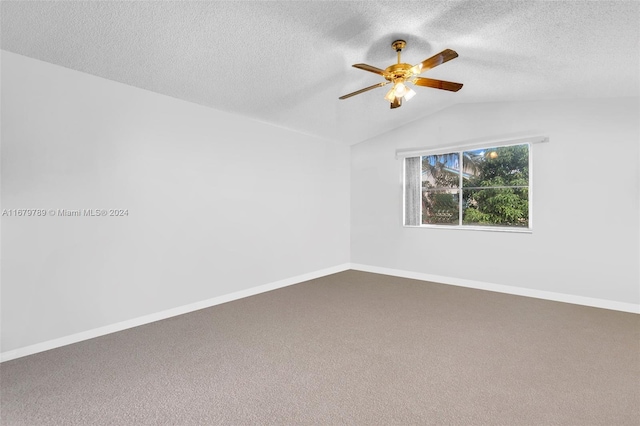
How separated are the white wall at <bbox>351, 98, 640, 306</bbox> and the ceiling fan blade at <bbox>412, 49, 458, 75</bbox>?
241 cm

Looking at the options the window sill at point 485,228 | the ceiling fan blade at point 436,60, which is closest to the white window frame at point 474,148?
the window sill at point 485,228

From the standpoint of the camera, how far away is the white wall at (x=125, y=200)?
2545 mm

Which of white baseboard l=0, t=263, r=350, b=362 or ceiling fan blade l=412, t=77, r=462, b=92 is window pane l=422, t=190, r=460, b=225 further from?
ceiling fan blade l=412, t=77, r=462, b=92

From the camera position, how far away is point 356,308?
12.1ft

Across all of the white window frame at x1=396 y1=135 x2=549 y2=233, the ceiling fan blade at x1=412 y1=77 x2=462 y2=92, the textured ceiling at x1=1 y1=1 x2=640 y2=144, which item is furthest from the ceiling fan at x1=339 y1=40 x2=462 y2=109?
the white window frame at x1=396 y1=135 x2=549 y2=233

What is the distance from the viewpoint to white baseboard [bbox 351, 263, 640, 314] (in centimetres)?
369

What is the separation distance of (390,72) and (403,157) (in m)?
2.73

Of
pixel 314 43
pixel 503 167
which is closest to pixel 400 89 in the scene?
pixel 314 43

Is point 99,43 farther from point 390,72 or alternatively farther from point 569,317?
point 569,317

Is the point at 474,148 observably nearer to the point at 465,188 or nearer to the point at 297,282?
the point at 465,188

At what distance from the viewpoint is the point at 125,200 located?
3.13 meters

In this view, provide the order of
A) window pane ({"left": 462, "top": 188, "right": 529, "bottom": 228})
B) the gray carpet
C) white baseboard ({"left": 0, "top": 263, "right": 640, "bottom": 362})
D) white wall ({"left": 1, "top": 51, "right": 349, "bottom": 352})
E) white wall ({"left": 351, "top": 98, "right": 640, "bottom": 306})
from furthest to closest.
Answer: window pane ({"left": 462, "top": 188, "right": 529, "bottom": 228}) → white wall ({"left": 351, "top": 98, "right": 640, "bottom": 306}) → white baseboard ({"left": 0, "top": 263, "right": 640, "bottom": 362}) → white wall ({"left": 1, "top": 51, "right": 349, "bottom": 352}) → the gray carpet

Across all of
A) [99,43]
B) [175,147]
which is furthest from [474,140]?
[99,43]

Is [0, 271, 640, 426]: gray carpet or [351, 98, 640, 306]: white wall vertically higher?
[351, 98, 640, 306]: white wall
